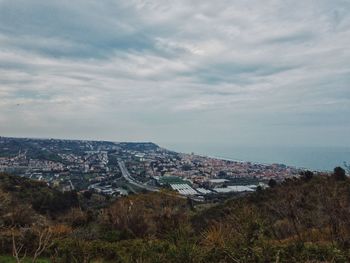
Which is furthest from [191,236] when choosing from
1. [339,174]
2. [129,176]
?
[129,176]

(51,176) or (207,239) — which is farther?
(51,176)

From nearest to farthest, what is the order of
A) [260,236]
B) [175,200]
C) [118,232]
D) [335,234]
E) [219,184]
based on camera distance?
1. [260,236]
2. [335,234]
3. [118,232]
4. [175,200]
5. [219,184]

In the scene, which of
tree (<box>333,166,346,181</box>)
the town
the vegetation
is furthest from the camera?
the town

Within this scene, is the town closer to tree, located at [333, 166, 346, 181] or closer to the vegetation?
tree, located at [333, 166, 346, 181]

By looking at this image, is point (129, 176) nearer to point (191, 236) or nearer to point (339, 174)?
point (339, 174)

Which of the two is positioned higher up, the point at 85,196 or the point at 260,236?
the point at 260,236

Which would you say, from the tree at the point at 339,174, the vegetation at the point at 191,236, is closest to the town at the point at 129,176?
the tree at the point at 339,174

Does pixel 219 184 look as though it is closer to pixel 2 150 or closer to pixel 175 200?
pixel 175 200

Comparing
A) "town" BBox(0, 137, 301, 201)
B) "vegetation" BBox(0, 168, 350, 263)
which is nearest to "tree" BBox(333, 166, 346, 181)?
"vegetation" BBox(0, 168, 350, 263)

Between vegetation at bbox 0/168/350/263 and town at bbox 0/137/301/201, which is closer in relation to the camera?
vegetation at bbox 0/168/350/263

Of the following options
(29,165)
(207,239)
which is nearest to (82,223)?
(207,239)

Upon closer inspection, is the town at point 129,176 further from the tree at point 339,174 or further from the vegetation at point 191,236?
the vegetation at point 191,236
